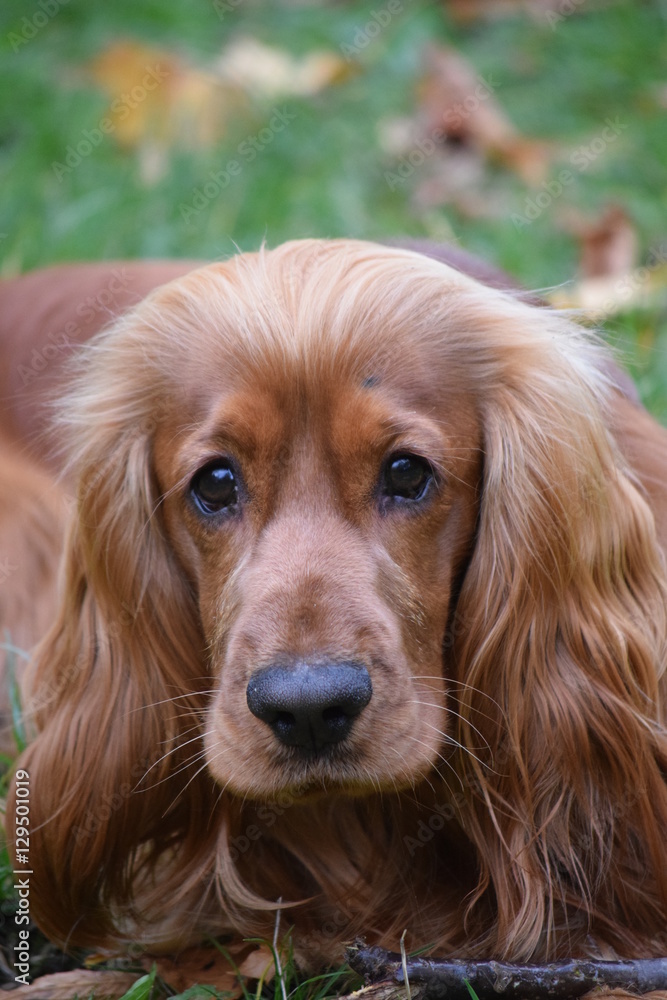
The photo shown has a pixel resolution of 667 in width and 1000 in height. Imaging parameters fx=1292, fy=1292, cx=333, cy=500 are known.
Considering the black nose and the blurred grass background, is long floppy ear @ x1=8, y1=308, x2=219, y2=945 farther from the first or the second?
the blurred grass background

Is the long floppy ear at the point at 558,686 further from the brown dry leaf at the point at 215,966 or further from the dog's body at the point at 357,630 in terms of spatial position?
the brown dry leaf at the point at 215,966

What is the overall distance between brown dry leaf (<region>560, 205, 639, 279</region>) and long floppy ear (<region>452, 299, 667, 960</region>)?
277 cm

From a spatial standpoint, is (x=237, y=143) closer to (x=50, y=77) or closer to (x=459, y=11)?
(x=50, y=77)

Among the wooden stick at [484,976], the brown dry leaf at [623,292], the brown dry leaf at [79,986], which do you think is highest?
the brown dry leaf at [623,292]

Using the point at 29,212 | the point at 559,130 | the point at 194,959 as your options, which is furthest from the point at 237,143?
the point at 194,959

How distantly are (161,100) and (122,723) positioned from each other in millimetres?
4428

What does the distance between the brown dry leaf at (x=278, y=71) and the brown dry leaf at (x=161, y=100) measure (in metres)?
0.13

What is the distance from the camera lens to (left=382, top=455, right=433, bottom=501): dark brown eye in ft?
8.14

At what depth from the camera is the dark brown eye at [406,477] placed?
97.7 inches

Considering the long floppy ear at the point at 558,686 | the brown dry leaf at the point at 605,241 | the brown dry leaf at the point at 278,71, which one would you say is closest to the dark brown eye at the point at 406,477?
the long floppy ear at the point at 558,686

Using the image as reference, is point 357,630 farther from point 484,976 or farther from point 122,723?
point 122,723

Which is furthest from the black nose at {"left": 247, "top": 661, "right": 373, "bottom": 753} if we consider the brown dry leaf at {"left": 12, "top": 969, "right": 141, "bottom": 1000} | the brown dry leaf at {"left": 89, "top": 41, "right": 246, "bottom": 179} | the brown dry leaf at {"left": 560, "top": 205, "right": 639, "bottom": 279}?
the brown dry leaf at {"left": 89, "top": 41, "right": 246, "bottom": 179}

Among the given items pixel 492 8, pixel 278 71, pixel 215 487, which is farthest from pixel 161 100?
pixel 215 487

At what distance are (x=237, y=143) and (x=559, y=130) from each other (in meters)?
1.62
